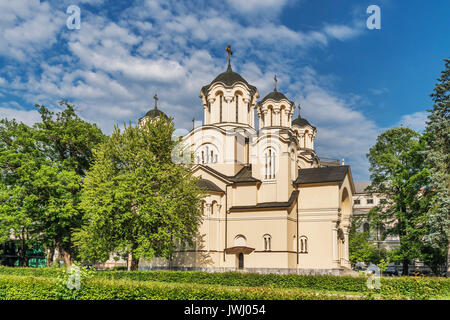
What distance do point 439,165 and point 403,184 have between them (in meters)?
4.67

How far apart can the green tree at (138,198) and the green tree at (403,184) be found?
1551 cm

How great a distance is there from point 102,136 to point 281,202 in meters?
15.5

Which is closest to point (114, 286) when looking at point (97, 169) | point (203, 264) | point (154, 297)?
point (154, 297)

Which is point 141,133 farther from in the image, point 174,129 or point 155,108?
point 155,108

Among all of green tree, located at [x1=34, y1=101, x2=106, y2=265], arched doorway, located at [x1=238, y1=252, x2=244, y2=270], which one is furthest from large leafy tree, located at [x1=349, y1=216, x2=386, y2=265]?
green tree, located at [x1=34, y1=101, x2=106, y2=265]

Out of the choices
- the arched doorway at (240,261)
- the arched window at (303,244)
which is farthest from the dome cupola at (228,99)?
the arched doorway at (240,261)

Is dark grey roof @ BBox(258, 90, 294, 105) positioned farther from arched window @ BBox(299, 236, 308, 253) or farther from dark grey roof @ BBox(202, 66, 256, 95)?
arched window @ BBox(299, 236, 308, 253)

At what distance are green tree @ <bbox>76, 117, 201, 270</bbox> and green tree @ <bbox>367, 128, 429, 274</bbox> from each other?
50.9 ft

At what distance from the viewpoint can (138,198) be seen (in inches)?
995

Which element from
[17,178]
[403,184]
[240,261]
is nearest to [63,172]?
[17,178]

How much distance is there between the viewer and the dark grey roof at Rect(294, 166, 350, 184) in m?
33.9

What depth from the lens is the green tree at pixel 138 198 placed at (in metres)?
25.4

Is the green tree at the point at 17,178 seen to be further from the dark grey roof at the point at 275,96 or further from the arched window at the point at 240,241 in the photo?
→ the dark grey roof at the point at 275,96

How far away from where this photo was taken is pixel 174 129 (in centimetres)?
2897
